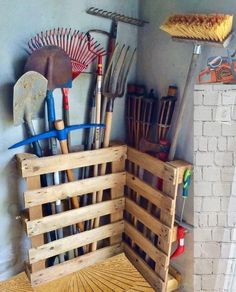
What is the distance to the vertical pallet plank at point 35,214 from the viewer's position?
1373 millimetres

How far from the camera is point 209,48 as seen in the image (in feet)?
3.89

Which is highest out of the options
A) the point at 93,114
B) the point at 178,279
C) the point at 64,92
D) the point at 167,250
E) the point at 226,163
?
the point at 64,92

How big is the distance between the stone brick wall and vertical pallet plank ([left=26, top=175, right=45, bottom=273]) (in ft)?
2.46

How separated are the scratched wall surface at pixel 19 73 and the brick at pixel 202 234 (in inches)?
26.9

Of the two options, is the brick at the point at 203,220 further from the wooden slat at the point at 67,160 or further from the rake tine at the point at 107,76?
the rake tine at the point at 107,76

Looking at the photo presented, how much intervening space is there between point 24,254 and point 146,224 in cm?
69

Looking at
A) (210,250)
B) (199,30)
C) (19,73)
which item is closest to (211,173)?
(210,250)

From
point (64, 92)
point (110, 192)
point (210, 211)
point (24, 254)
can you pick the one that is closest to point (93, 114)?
point (64, 92)

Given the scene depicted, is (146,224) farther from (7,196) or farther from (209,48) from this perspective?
(209,48)

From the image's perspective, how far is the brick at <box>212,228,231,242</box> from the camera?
1.29 m

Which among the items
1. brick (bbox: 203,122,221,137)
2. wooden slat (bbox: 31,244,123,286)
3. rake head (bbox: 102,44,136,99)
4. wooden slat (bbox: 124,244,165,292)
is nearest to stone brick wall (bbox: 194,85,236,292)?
brick (bbox: 203,122,221,137)

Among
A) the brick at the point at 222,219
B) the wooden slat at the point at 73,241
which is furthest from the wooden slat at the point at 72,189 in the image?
the brick at the point at 222,219

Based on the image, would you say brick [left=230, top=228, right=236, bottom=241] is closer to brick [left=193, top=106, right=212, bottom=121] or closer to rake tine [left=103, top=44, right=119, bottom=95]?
brick [left=193, top=106, right=212, bottom=121]

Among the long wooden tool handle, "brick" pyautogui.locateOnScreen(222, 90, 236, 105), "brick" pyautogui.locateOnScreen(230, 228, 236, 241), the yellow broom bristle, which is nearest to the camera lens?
the yellow broom bristle
